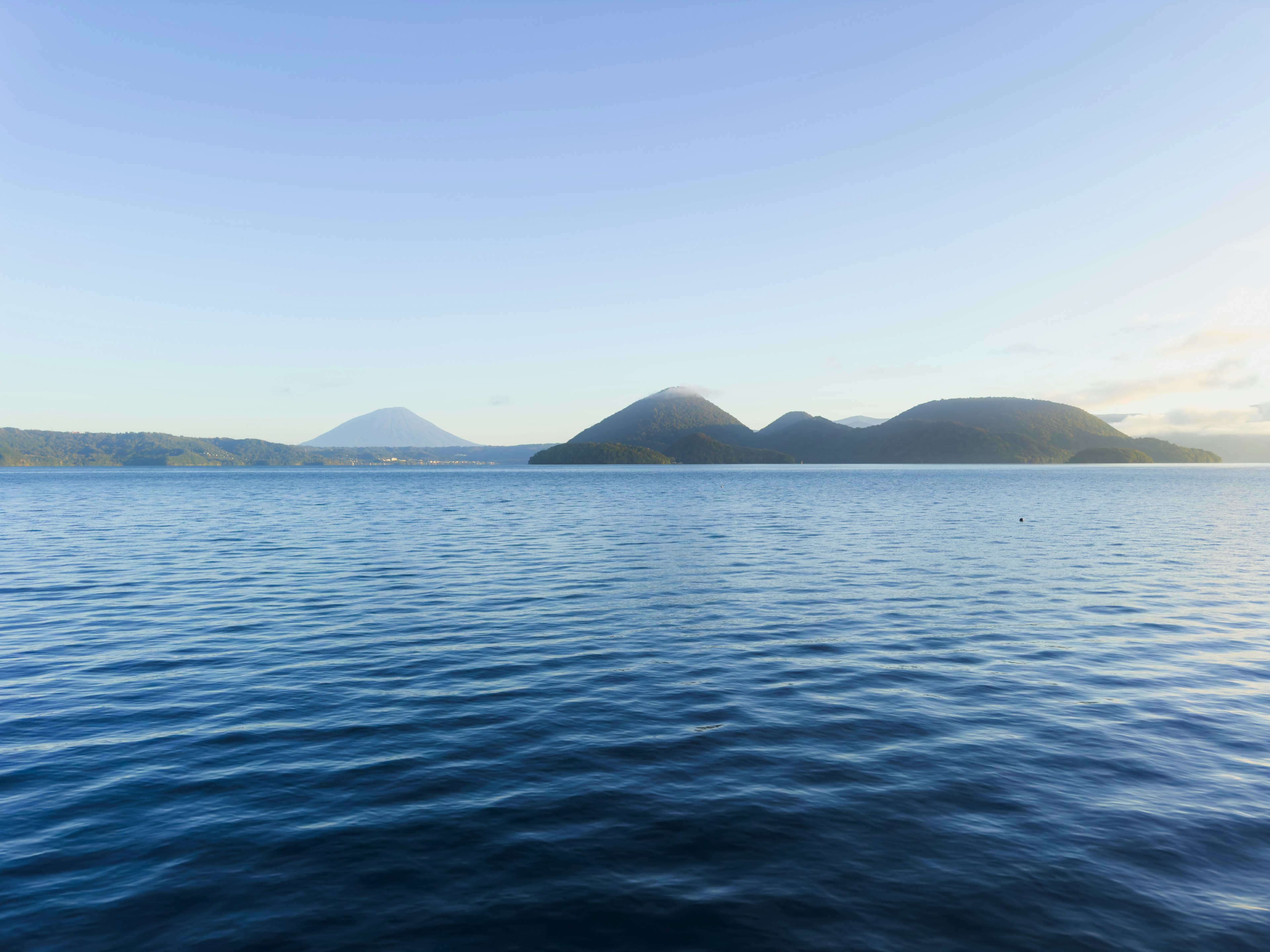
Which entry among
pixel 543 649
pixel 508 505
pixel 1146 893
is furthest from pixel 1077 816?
pixel 508 505

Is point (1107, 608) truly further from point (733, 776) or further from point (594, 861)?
point (594, 861)

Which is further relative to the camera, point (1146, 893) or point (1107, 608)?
point (1107, 608)

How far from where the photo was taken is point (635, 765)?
15.0 meters

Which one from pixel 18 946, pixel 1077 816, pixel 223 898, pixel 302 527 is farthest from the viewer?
pixel 302 527

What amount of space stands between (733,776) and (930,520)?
227ft

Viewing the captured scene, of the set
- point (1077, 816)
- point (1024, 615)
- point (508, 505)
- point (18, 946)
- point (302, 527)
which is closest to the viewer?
point (18, 946)

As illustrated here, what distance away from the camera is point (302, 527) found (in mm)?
73438

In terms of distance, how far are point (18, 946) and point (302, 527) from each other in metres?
70.0

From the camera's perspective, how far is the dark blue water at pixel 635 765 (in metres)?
10.0

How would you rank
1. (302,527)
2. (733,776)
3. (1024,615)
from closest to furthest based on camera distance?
(733,776), (1024,615), (302,527)

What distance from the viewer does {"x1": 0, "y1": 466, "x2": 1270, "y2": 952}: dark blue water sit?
33.0 feet

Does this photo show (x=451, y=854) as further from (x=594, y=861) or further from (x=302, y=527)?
(x=302, y=527)

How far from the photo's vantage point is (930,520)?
7619cm

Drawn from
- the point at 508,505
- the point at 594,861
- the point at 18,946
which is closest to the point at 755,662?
the point at 594,861
